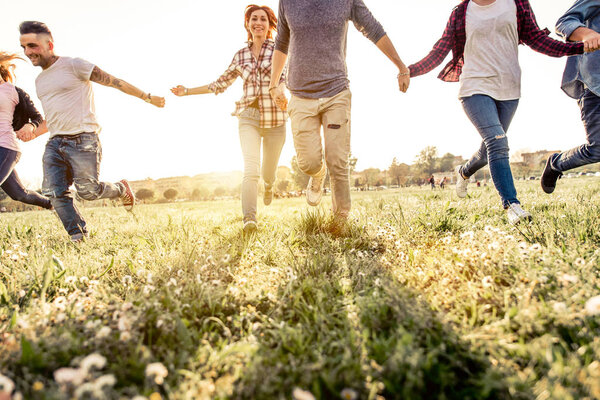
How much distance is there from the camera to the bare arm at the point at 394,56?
3.60 metres

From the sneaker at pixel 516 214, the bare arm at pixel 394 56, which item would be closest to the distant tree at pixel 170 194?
the bare arm at pixel 394 56

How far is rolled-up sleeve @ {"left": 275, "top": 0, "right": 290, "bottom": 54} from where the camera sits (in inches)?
143

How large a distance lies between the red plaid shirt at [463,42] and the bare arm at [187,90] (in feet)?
9.20

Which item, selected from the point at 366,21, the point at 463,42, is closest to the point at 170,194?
the point at 366,21

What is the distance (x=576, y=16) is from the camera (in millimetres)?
3451

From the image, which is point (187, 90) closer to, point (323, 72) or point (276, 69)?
point (276, 69)

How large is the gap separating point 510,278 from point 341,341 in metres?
1.14

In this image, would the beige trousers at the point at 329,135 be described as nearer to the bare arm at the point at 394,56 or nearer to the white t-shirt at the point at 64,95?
the bare arm at the point at 394,56

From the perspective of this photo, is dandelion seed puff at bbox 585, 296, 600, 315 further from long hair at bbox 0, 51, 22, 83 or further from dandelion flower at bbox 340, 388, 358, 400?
long hair at bbox 0, 51, 22, 83

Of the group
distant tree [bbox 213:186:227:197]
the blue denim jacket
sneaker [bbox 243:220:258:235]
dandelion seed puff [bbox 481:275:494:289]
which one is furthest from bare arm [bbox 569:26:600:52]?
distant tree [bbox 213:186:227:197]

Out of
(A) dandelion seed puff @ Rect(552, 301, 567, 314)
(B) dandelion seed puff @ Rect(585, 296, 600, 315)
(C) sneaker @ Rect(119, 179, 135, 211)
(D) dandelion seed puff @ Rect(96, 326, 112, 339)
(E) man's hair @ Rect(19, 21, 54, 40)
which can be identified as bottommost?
(D) dandelion seed puff @ Rect(96, 326, 112, 339)

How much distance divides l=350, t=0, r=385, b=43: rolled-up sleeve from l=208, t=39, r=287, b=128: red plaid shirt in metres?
1.11

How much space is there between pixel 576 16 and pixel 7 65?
698cm

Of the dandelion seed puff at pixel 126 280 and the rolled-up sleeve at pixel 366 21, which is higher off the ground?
the rolled-up sleeve at pixel 366 21
